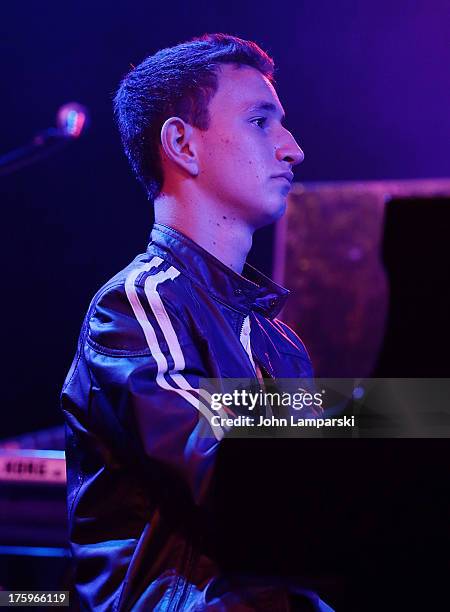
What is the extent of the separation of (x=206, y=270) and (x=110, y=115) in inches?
105

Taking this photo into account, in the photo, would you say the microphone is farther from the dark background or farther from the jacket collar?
the jacket collar

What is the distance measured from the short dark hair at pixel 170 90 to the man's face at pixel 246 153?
0.04 m

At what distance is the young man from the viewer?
1.17m

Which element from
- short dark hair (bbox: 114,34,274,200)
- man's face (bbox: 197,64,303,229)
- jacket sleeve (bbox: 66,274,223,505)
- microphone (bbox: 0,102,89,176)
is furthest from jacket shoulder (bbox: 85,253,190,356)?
microphone (bbox: 0,102,89,176)

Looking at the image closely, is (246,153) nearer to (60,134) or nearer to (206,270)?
(206,270)

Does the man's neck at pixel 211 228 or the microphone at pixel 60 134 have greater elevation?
the microphone at pixel 60 134

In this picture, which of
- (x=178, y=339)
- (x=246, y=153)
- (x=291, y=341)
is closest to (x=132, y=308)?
(x=178, y=339)

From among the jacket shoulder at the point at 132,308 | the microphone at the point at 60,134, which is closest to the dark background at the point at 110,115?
the microphone at the point at 60,134

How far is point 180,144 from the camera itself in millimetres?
1706

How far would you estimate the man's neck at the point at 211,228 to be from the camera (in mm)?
1630

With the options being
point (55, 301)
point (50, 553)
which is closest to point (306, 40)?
point (55, 301)

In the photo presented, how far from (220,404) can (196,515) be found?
21 centimetres

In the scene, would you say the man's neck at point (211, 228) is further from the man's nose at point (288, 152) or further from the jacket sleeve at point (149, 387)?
the jacket sleeve at point (149, 387)

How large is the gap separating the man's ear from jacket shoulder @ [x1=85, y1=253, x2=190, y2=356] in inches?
13.6
